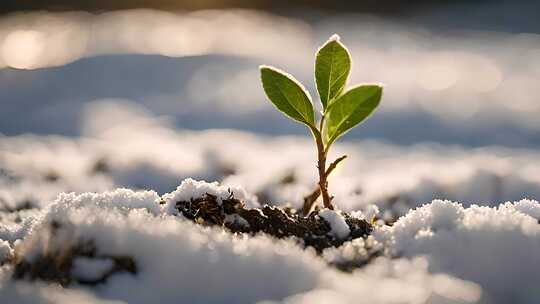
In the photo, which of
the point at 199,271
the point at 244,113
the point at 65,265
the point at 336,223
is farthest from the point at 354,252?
the point at 244,113

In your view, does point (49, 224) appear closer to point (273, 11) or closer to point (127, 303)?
point (127, 303)

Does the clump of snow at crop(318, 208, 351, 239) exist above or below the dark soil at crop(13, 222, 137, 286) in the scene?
above

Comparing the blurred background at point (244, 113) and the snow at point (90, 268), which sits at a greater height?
the blurred background at point (244, 113)

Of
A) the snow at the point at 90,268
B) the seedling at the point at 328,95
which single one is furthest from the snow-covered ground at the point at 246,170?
the seedling at the point at 328,95

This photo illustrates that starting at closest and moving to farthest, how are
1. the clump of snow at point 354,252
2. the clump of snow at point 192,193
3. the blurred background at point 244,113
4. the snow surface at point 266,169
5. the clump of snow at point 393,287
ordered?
the clump of snow at point 393,287 → the clump of snow at point 354,252 → the clump of snow at point 192,193 → the snow surface at point 266,169 → the blurred background at point 244,113

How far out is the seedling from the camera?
1.16 metres

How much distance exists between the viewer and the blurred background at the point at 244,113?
1.86 m

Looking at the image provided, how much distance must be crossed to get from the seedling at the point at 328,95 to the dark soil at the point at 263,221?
0.44 feet

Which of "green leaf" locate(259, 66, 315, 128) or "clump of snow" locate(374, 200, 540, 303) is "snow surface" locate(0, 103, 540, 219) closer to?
"green leaf" locate(259, 66, 315, 128)

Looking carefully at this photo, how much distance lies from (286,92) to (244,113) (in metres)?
1.77

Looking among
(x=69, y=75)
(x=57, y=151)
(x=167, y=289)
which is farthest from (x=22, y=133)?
(x=167, y=289)

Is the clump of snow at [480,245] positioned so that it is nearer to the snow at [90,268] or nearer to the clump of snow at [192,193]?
the clump of snow at [192,193]

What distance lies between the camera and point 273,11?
8641 mm

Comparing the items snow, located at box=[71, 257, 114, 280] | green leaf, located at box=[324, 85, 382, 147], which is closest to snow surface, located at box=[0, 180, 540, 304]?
snow, located at box=[71, 257, 114, 280]
